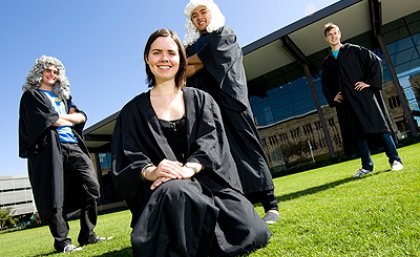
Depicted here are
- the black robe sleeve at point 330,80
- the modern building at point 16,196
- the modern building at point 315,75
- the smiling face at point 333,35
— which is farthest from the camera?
the modern building at point 16,196

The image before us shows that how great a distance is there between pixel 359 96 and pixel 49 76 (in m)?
4.24

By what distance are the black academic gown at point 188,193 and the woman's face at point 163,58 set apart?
17 centimetres

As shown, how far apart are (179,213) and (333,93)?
4252 mm

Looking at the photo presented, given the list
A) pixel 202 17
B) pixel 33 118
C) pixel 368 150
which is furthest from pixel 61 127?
pixel 368 150

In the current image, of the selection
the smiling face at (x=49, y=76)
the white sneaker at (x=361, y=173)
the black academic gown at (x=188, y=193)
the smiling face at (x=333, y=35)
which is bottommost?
the white sneaker at (x=361, y=173)

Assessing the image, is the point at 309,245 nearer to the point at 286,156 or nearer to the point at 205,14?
the point at 205,14

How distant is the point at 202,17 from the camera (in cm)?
297

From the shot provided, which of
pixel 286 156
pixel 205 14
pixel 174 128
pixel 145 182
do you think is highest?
pixel 205 14

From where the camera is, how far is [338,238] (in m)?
1.58

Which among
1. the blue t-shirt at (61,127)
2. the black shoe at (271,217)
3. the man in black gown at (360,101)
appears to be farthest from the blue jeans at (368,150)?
the blue t-shirt at (61,127)

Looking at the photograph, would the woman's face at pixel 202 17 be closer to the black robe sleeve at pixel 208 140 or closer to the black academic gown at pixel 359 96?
the black robe sleeve at pixel 208 140

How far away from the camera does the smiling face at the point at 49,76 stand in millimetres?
3583

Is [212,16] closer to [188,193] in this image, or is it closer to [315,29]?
[188,193]

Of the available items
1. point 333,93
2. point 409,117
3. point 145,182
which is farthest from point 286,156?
point 145,182
